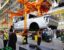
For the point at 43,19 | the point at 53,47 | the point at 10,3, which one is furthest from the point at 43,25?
the point at 10,3

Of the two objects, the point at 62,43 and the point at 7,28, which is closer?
the point at 62,43

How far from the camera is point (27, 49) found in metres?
3.54

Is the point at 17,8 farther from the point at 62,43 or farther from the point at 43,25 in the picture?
the point at 62,43

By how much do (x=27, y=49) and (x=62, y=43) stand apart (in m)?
0.52

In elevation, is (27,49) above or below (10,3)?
below

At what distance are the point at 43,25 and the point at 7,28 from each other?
55cm

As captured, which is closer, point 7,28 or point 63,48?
point 63,48

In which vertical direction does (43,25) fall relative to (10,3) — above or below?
below

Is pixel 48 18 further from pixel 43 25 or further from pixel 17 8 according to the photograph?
pixel 17 8

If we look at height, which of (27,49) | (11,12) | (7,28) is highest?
(11,12)

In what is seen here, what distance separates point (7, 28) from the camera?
3.61 metres

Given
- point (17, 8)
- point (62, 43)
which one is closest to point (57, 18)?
point (62, 43)

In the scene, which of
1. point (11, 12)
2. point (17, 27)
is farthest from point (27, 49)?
point (11, 12)

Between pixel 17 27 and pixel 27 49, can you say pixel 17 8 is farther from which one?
pixel 27 49
